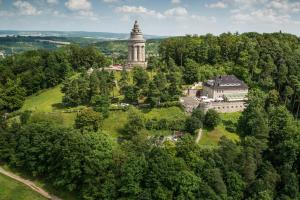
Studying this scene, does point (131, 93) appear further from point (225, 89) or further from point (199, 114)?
point (225, 89)

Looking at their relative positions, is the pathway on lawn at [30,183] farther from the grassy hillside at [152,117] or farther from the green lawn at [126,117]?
the green lawn at [126,117]

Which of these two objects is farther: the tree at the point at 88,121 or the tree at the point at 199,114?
the tree at the point at 199,114

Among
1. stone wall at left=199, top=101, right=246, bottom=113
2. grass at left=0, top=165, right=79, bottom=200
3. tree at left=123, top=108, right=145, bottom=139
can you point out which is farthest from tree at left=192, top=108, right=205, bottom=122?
grass at left=0, top=165, right=79, bottom=200

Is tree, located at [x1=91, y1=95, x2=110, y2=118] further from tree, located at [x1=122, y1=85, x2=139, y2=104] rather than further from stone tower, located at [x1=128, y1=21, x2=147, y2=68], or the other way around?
stone tower, located at [x1=128, y1=21, x2=147, y2=68]

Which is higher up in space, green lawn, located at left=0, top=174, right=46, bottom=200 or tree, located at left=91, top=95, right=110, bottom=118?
tree, located at left=91, top=95, right=110, bottom=118

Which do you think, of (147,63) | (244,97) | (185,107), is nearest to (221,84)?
(244,97)

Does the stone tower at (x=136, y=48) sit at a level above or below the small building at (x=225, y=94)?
above

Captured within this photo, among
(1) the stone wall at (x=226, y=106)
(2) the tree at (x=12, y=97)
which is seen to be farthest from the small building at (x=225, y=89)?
(2) the tree at (x=12, y=97)
